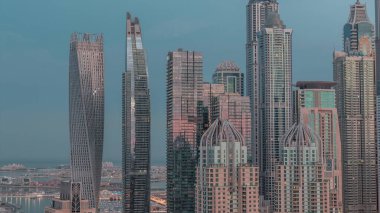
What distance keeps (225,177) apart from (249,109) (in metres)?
11.8

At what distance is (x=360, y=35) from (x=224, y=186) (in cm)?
1937

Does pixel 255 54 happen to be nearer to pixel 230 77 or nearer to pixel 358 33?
pixel 230 77

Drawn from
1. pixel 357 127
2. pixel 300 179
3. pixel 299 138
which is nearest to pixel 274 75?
pixel 357 127

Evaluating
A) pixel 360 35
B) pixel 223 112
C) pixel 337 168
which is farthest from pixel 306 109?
pixel 360 35

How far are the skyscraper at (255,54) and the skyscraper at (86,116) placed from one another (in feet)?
19.4

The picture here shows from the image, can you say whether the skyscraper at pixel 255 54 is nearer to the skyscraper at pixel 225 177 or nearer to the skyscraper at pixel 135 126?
the skyscraper at pixel 135 126

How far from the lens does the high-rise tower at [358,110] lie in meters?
26.4

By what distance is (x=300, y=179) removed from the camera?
15.3 meters

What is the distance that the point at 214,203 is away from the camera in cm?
1435

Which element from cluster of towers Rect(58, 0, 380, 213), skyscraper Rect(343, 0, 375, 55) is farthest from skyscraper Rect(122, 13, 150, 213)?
skyscraper Rect(343, 0, 375, 55)

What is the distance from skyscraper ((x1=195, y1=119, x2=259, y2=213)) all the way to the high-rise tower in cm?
1112

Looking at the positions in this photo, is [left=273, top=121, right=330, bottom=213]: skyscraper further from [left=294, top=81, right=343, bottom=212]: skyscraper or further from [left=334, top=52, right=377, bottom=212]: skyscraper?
[left=334, top=52, right=377, bottom=212]: skyscraper

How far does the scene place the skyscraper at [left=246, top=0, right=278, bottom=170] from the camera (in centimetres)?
2869

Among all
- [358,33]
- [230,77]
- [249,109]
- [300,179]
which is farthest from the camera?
[358,33]
